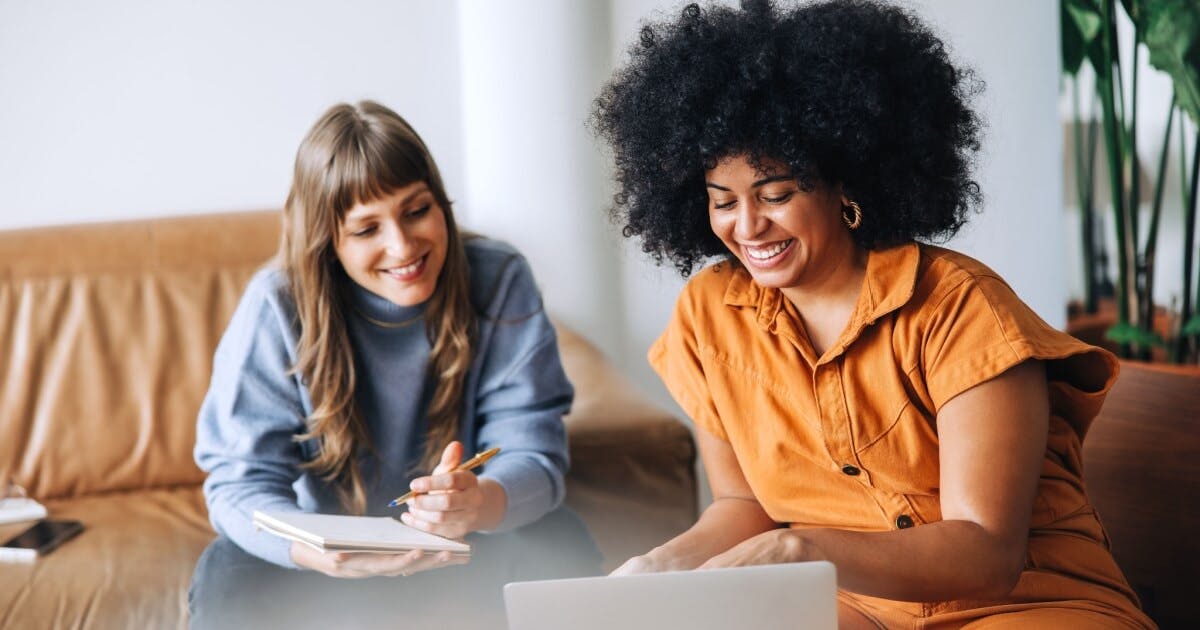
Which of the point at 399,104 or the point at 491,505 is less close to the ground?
the point at 399,104

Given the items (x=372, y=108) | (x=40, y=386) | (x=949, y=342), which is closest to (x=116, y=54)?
(x=40, y=386)

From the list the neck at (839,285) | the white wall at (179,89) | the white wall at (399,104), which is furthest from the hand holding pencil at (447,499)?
the white wall at (179,89)

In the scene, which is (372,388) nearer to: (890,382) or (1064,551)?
(890,382)

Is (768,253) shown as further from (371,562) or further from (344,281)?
(344,281)

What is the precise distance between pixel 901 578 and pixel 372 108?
113cm

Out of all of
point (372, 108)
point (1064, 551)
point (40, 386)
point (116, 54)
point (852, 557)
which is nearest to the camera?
point (852, 557)

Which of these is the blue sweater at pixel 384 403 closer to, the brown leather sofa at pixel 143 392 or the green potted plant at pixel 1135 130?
the brown leather sofa at pixel 143 392

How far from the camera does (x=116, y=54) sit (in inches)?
106

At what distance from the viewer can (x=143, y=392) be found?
8.00 ft

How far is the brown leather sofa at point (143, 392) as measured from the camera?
7.02 feet

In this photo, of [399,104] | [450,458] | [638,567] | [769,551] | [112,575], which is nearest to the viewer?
[769,551]

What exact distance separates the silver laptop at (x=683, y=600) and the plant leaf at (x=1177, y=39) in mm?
1568

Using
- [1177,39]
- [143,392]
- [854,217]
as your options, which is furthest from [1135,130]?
[143,392]

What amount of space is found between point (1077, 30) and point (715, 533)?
166 cm
